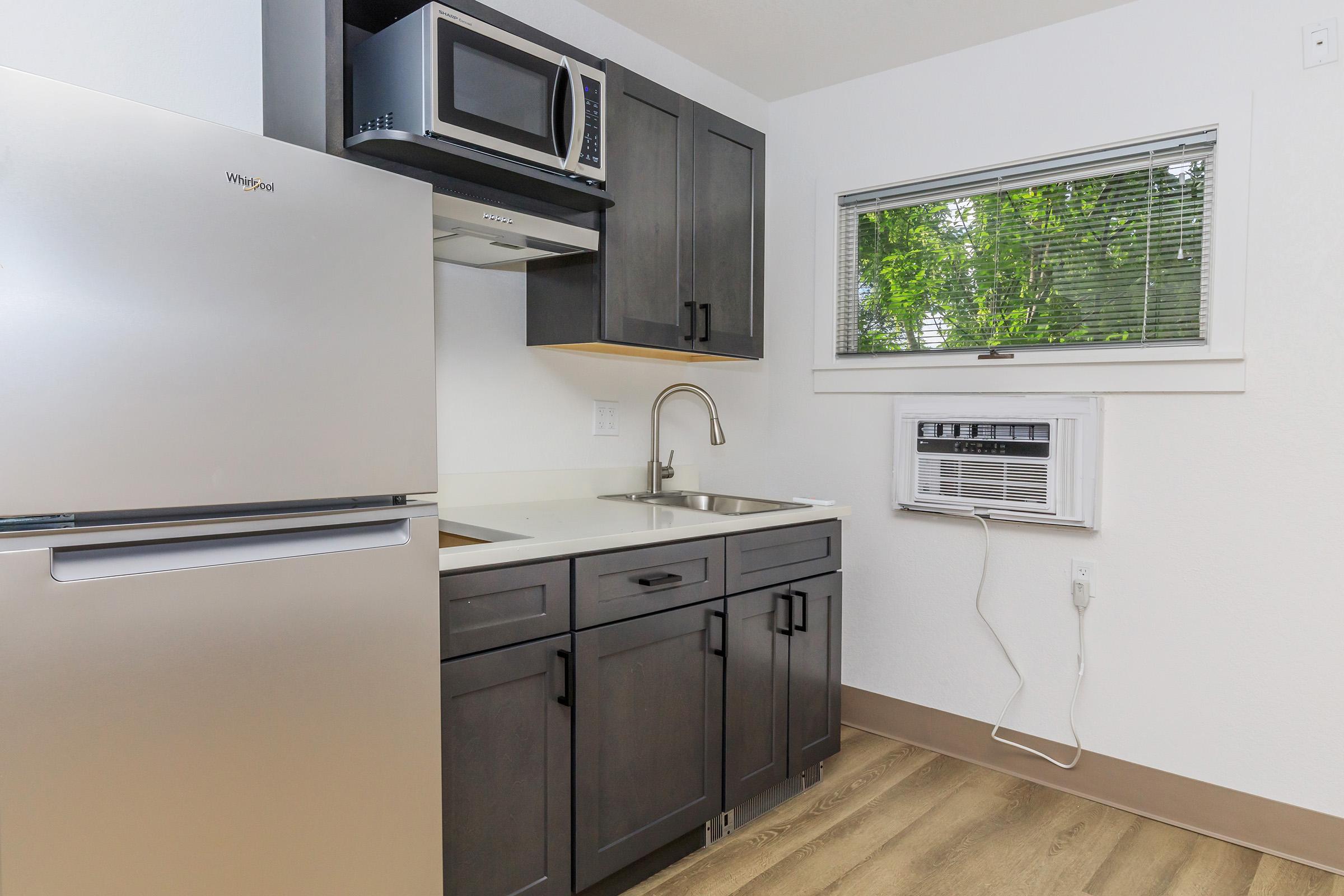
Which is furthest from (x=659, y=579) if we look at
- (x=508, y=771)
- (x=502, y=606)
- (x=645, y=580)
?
(x=508, y=771)

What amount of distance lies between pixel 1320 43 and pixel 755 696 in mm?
2257

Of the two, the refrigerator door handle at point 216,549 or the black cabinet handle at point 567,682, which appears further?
the black cabinet handle at point 567,682

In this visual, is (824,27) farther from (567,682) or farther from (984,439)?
(567,682)

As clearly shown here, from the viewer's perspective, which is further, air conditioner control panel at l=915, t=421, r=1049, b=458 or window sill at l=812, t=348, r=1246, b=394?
air conditioner control panel at l=915, t=421, r=1049, b=458

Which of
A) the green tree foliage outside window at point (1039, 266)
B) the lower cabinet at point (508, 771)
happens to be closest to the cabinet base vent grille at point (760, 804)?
the lower cabinet at point (508, 771)

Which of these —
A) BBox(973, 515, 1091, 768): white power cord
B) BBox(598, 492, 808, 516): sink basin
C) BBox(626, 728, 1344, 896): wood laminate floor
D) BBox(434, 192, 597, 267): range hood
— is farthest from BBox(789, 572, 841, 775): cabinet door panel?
BBox(434, 192, 597, 267): range hood

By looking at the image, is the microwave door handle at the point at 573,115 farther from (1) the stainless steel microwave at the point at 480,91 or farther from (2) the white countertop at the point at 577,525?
(2) the white countertop at the point at 577,525

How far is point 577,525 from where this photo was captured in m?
1.93

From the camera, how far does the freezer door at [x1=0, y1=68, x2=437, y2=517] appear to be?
3.10 ft

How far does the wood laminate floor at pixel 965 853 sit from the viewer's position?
1.95m

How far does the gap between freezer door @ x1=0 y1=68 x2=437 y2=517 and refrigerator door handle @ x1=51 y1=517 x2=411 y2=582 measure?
63 mm

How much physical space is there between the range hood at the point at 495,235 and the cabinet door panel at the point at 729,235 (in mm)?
493

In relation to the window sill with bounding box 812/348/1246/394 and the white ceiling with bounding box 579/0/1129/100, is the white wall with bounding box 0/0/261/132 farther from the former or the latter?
the window sill with bounding box 812/348/1246/394

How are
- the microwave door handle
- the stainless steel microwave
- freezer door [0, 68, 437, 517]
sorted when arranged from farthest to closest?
the microwave door handle, the stainless steel microwave, freezer door [0, 68, 437, 517]
